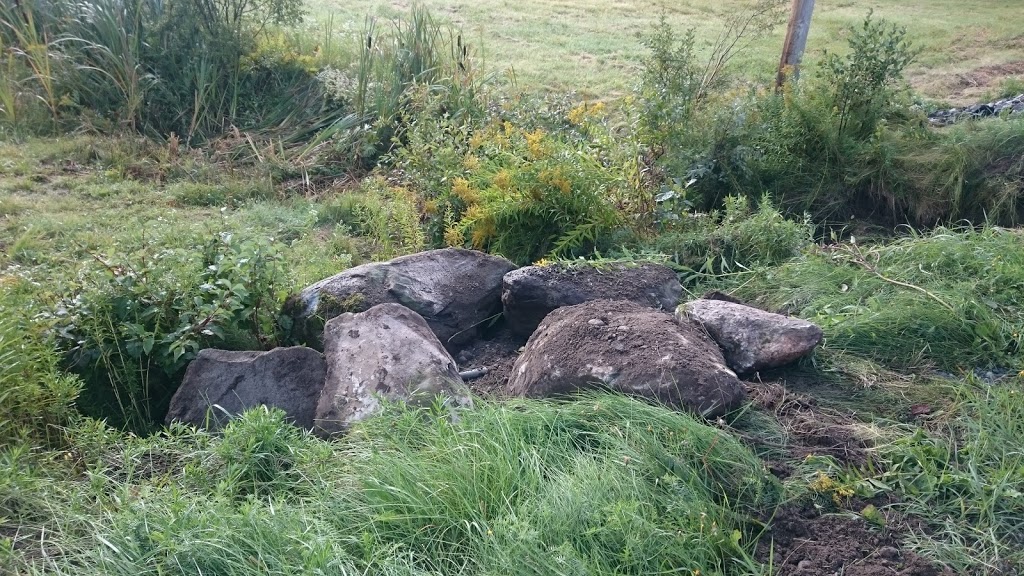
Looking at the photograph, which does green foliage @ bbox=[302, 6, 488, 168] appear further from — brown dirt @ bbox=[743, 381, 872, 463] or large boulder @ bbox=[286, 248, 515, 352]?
brown dirt @ bbox=[743, 381, 872, 463]

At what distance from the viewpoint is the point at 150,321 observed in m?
4.02

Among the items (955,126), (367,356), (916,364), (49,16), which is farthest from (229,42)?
(916,364)

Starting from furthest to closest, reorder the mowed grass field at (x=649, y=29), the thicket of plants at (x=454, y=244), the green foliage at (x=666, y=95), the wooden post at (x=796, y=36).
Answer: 1. the mowed grass field at (x=649, y=29)
2. the wooden post at (x=796, y=36)
3. the green foliage at (x=666, y=95)
4. the thicket of plants at (x=454, y=244)

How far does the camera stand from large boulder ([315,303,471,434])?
3.51m

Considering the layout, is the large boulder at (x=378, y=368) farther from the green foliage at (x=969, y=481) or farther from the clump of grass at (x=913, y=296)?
the clump of grass at (x=913, y=296)

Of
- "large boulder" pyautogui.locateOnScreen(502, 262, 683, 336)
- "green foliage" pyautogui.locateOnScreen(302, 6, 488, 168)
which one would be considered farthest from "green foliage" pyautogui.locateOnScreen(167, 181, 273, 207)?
"large boulder" pyautogui.locateOnScreen(502, 262, 683, 336)

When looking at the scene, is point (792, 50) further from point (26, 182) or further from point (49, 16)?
point (49, 16)

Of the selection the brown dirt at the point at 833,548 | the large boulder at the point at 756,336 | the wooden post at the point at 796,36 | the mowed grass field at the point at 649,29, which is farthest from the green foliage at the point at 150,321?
the mowed grass field at the point at 649,29

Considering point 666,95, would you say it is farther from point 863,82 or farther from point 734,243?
point 734,243

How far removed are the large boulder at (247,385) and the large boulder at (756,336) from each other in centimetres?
175

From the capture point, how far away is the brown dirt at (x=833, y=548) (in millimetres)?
2697

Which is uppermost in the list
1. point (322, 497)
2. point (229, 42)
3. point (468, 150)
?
point (229, 42)

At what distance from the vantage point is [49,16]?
9117mm

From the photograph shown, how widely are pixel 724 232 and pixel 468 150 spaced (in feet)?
6.70
